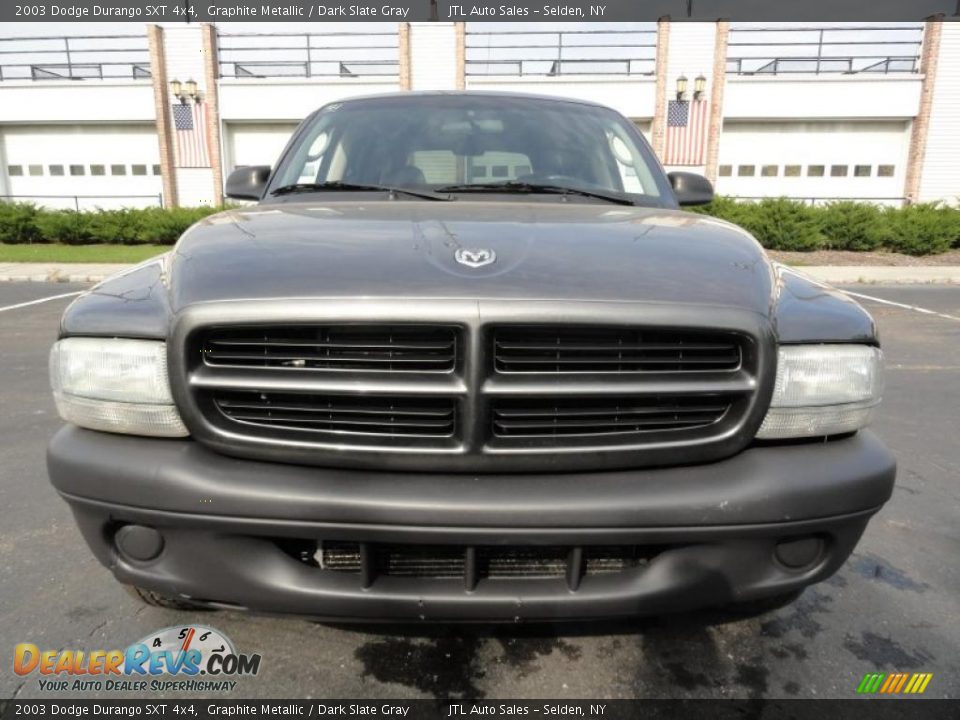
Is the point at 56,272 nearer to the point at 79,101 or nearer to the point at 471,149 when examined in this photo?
the point at 471,149

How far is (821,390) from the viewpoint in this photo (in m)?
1.70

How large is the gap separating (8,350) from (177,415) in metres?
5.86

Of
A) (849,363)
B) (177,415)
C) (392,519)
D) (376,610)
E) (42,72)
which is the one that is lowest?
(376,610)

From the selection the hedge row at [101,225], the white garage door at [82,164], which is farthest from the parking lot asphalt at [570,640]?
the white garage door at [82,164]

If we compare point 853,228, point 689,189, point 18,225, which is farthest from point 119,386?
point 18,225

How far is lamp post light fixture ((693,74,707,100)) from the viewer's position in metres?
22.2

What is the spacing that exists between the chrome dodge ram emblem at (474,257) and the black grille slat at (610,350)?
0.21 meters

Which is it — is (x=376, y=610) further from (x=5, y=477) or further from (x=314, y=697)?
(x=5, y=477)

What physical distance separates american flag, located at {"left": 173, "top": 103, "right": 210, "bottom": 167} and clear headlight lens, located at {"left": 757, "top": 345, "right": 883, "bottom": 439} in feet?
86.9

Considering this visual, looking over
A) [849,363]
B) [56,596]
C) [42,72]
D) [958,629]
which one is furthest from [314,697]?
[42,72]

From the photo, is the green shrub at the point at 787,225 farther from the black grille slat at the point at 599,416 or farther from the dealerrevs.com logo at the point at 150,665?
the dealerrevs.com logo at the point at 150,665

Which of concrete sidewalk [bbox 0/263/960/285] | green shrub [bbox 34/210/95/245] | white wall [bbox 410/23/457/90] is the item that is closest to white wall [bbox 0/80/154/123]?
green shrub [bbox 34/210/95/245]

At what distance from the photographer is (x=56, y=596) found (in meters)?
2.32

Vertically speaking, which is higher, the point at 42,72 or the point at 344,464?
the point at 42,72
